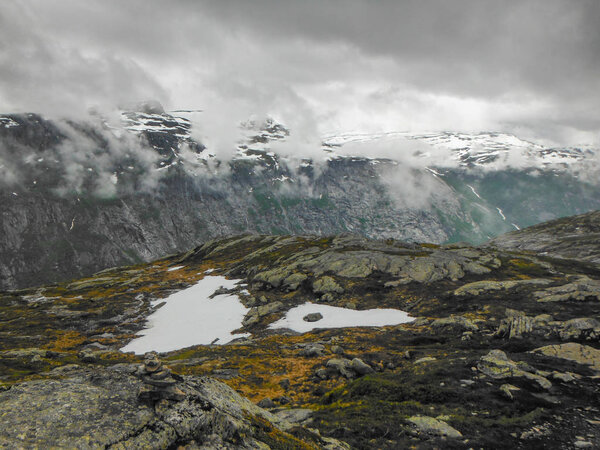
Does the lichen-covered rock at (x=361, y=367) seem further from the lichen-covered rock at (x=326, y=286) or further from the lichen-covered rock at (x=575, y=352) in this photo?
the lichen-covered rock at (x=326, y=286)

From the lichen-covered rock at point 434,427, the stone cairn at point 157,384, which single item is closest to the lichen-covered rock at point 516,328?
the lichen-covered rock at point 434,427

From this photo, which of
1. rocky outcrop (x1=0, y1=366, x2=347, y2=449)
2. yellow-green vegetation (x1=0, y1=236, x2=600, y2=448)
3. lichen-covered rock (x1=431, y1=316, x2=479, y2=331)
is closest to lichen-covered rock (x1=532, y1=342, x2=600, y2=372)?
yellow-green vegetation (x1=0, y1=236, x2=600, y2=448)

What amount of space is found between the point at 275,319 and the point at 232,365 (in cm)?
2101

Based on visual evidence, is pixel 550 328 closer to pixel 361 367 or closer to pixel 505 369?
pixel 505 369

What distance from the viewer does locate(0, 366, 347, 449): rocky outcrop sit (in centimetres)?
879

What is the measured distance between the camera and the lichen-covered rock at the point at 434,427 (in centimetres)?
1583

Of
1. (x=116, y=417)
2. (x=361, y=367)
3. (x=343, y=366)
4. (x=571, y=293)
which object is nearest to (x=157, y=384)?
(x=116, y=417)

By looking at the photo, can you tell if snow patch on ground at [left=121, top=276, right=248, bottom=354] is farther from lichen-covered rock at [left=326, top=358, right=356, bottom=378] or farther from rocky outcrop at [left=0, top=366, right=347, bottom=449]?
rocky outcrop at [left=0, top=366, right=347, bottom=449]

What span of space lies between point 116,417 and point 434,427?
15095 mm

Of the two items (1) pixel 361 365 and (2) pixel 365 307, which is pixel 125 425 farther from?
(2) pixel 365 307

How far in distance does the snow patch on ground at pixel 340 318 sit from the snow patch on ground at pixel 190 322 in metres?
9.16

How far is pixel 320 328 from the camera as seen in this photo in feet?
165

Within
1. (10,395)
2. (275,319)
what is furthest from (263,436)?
(275,319)

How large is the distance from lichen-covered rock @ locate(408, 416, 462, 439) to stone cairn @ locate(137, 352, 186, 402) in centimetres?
1278
